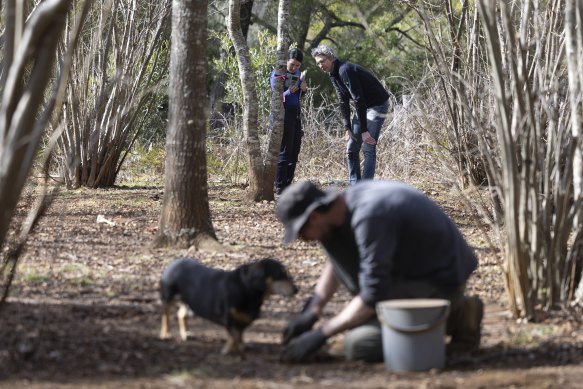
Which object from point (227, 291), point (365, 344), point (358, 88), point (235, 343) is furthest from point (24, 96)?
point (358, 88)

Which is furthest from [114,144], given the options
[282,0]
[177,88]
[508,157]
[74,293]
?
[508,157]

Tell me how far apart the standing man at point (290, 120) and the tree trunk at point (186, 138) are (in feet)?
14.3

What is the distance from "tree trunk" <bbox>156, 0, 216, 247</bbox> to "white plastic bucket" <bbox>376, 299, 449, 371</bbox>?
11.8 feet

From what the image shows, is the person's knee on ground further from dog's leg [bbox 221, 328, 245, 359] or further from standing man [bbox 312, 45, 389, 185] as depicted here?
standing man [bbox 312, 45, 389, 185]

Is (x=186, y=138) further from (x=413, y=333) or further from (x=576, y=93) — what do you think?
(x=413, y=333)

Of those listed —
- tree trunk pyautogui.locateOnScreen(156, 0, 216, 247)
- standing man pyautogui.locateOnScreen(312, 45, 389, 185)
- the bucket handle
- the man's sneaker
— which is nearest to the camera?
the bucket handle

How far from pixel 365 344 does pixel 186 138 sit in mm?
3573

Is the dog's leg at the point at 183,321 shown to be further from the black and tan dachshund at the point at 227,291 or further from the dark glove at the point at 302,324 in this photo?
the dark glove at the point at 302,324

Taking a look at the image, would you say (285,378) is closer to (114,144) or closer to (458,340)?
(458,340)

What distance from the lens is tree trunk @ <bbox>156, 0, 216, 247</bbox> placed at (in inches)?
305

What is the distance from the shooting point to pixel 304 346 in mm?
4453

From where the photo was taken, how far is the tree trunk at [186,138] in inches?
305

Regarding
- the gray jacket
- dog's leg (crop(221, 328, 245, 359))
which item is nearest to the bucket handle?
the gray jacket

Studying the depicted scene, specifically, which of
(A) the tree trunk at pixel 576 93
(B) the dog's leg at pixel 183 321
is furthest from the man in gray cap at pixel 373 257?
(A) the tree trunk at pixel 576 93
